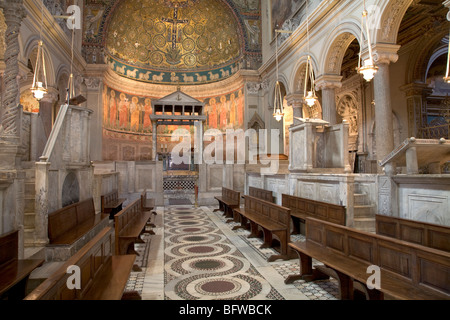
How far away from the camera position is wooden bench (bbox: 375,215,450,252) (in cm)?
334

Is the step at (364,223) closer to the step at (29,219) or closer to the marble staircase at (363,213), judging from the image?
the marble staircase at (363,213)

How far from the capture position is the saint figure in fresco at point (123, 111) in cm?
1892

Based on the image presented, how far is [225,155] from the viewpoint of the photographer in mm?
19562

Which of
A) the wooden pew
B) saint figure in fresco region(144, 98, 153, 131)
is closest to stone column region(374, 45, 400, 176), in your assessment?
the wooden pew

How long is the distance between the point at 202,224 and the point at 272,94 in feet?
36.8

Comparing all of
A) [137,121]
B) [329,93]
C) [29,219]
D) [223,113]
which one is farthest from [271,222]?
[137,121]

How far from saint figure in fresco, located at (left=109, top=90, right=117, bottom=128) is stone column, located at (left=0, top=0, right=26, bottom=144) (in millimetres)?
12281

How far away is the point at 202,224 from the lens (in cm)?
802

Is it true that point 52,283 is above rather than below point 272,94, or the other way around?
below

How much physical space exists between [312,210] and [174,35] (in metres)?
18.1

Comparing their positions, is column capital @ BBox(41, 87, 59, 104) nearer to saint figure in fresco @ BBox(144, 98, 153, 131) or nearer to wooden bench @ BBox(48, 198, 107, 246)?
wooden bench @ BBox(48, 198, 107, 246)

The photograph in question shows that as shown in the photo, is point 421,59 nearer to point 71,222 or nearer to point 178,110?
point 178,110
